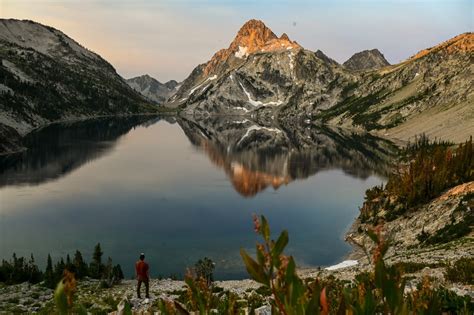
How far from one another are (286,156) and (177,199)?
62.4 m

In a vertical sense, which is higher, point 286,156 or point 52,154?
point 52,154

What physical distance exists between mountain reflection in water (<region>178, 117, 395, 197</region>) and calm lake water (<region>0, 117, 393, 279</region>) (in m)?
0.38

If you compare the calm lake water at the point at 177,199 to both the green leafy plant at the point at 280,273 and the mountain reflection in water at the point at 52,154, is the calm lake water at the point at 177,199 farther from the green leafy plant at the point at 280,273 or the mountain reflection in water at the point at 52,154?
the green leafy plant at the point at 280,273

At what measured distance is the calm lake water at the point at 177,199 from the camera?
51375 mm

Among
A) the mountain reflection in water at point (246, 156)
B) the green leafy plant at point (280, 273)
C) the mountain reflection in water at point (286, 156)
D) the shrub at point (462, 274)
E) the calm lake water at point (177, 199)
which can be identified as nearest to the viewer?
the green leafy plant at point (280, 273)

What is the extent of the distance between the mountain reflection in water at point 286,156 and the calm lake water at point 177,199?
0.38 metres

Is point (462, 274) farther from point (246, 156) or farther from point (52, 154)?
point (52, 154)

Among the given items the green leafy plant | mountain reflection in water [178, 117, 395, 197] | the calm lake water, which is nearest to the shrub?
the green leafy plant

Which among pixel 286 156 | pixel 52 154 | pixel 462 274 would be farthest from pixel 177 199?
pixel 286 156

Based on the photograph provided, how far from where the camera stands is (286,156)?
132250 millimetres

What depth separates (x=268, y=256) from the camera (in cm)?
350

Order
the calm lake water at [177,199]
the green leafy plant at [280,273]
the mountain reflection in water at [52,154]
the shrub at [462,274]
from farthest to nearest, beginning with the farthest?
1. the mountain reflection in water at [52,154]
2. the calm lake water at [177,199]
3. the shrub at [462,274]
4. the green leafy plant at [280,273]

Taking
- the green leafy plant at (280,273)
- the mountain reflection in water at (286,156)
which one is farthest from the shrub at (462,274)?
the mountain reflection in water at (286,156)

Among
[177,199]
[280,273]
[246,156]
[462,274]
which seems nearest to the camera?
[280,273]
